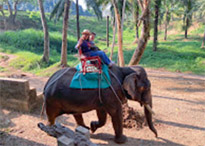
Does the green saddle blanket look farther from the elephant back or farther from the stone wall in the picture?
the stone wall

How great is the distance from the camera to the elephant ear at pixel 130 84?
4.58 metres

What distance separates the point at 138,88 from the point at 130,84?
33 cm

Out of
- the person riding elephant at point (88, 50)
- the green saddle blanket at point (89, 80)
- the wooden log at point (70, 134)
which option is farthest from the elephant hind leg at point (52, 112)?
the person riding elephant at point (88, 50)

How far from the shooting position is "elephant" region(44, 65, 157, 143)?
4598 millimetres

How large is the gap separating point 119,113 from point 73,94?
1211 millimetres

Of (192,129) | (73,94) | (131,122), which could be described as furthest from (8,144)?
(192,129)

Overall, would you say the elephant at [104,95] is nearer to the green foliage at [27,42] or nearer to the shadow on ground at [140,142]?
the shadow on ground at [140,142]

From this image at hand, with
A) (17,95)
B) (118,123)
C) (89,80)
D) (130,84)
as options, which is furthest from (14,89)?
(130,84)

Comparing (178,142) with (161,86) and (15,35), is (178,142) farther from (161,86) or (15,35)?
(15,35)

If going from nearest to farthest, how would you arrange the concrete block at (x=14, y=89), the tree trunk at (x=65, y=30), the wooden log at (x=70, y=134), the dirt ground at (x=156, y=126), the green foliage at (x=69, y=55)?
the wooden log at (x=70, y=134) < the dirt ground at (x=156, y=126) < the concrete block at (x=14, y=89) < the tree trunk at (x=65, y=30) < the green foliage at (x=69, y=55)

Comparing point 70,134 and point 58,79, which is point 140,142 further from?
point 58,79

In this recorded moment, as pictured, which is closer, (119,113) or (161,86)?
(119,113)

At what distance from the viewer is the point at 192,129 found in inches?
233

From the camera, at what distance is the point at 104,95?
15.1 ft
